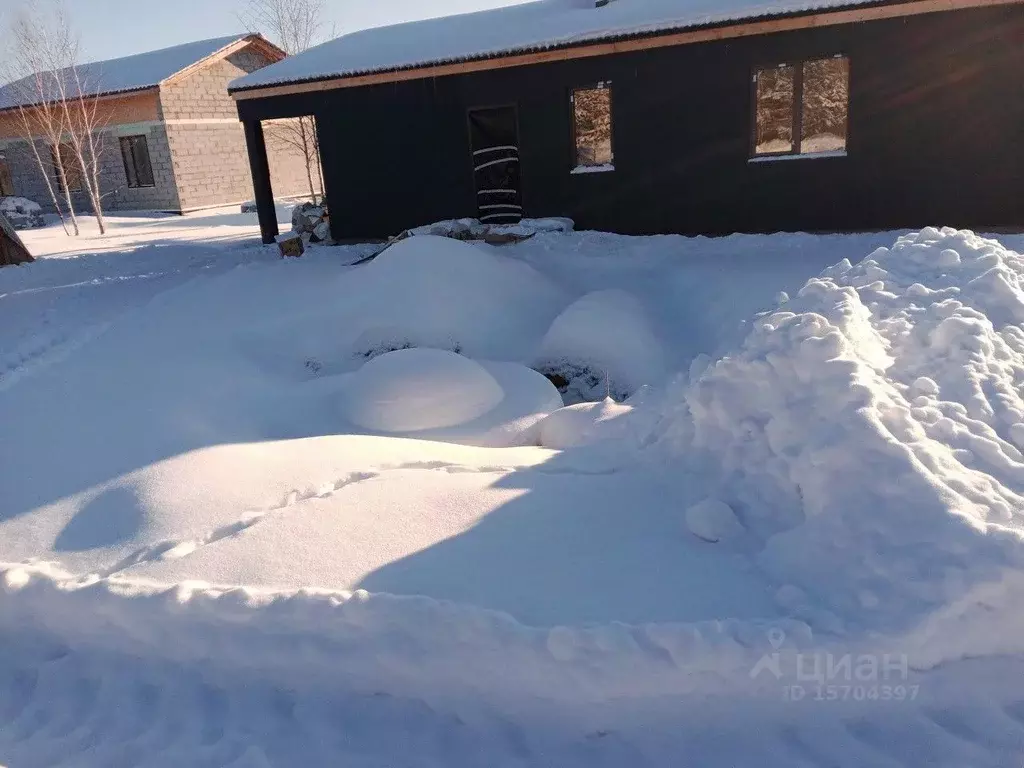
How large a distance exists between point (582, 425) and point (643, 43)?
7.71 metres

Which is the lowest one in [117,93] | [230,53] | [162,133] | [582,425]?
[582,425]

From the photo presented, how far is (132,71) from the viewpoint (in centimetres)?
2319

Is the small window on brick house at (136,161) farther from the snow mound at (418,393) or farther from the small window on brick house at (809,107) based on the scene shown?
the snow mound at (418,393)

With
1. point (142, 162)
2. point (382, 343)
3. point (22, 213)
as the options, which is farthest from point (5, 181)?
point (382, 343)

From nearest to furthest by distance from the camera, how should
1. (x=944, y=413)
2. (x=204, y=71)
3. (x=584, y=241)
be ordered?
(x=944, y=413) < (x=584, y=241) < (x=204, y=71)

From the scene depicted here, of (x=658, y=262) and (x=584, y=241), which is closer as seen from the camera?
(x=658, y=262)

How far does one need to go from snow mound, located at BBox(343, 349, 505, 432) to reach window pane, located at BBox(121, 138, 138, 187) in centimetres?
2039

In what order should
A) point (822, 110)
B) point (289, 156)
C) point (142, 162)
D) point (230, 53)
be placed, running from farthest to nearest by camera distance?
1. point (289, 156)
2. point (230, 53)
3. point (142, 162)
4. point (822, 110)

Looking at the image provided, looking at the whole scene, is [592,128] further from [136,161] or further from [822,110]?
[136,161]

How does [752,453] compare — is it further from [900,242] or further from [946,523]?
[900,242]

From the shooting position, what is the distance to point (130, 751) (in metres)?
2.81

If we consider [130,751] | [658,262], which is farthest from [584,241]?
[130,751]

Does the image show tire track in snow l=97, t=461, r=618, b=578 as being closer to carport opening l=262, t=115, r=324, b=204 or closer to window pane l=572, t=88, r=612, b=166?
window pane l=572, t=88, r=612, b=166

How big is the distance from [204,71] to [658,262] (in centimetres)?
1861
